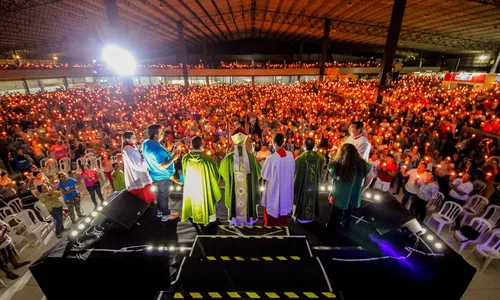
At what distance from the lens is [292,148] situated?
27.2 ft

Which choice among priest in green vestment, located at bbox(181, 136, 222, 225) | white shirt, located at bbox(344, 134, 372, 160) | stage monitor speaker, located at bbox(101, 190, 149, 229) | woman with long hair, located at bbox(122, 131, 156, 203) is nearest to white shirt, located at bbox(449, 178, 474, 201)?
white shirt, located at bbox(344, 134, 372, 160)

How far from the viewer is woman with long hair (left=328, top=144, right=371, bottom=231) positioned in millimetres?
3725

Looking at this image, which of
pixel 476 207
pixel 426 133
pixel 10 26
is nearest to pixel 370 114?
pixel 426 133

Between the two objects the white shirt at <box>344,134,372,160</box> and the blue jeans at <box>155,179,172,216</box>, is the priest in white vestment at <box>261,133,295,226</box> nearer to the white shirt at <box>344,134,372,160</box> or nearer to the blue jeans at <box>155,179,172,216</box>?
the white shirt at <box>344,134,372,160</box>

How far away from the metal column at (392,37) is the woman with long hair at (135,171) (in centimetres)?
1284

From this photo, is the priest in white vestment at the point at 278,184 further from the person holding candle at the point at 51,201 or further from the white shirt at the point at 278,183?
the person holding candle at the point at 51,201

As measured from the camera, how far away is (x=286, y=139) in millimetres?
9188

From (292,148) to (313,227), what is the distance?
13.9 ft

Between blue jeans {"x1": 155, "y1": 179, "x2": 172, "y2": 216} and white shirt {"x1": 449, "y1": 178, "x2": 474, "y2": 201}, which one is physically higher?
blue jeans {"x1": 155, "y1": 179, "x2": 172, "y2": 216}

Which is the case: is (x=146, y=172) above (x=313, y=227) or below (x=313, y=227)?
above

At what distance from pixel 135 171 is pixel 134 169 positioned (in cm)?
8

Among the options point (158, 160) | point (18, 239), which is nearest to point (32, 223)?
point (18, 239)

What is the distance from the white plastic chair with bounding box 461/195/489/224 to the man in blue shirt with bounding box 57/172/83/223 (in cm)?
906

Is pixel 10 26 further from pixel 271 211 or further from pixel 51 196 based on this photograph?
pixel 271 211
